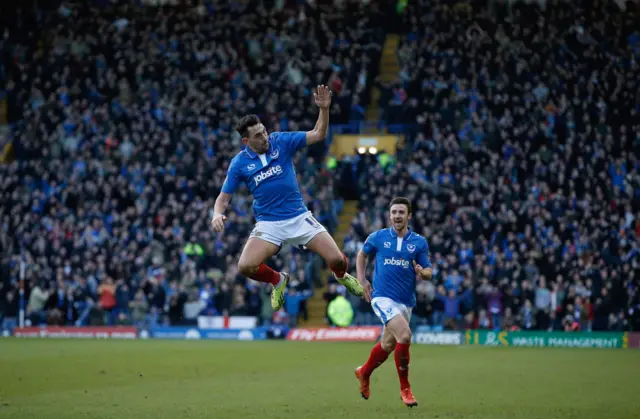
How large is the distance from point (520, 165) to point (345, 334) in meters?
8.05

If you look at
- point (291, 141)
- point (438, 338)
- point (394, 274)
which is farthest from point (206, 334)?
point (291, 141)

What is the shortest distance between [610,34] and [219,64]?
48.3 feet

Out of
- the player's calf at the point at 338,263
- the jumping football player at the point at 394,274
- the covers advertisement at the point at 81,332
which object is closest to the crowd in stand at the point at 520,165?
the covers advertisement at the point at 81,332

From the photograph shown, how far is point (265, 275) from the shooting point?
12.9m

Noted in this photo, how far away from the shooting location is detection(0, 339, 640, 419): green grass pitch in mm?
12188

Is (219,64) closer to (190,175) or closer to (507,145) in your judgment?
(190,175)

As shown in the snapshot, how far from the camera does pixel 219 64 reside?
125 feet

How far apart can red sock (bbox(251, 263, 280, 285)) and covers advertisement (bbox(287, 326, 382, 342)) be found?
52.5 feet

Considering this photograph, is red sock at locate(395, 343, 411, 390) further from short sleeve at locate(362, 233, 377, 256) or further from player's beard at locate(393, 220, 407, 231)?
player's beard at locate(393, 220, 407, 231)

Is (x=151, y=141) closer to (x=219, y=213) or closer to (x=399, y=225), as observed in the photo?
(x=399, y=225)

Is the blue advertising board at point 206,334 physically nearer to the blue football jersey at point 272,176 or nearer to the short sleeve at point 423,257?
the short sleeve at point 423,257

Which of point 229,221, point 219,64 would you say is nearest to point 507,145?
point 229,221

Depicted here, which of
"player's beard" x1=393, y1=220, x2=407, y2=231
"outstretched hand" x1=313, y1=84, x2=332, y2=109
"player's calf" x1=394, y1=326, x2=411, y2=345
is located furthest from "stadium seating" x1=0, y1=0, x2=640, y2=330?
"outstretched hand" x1=313, y1=84, x2=332, y2=109

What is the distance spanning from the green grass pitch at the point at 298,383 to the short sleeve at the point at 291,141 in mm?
3280
